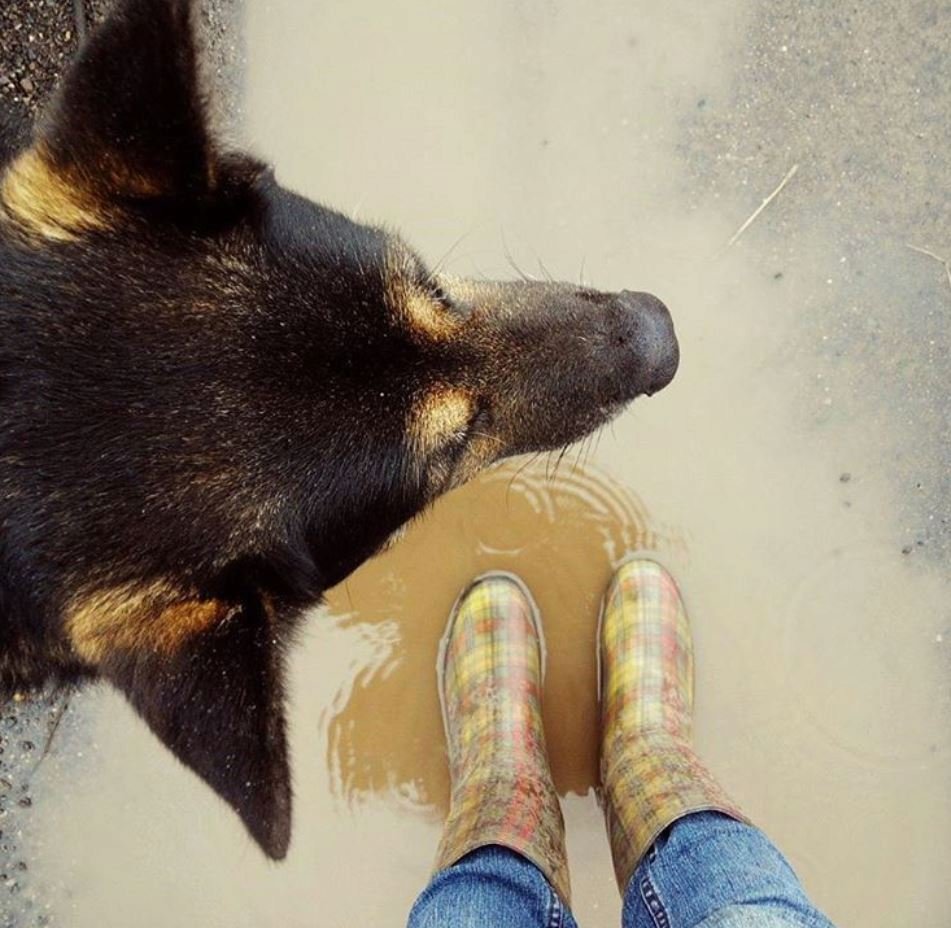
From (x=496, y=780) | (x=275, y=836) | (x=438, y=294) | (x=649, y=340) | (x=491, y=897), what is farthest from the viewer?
(x=496, y=780)

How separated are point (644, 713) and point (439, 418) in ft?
4.70

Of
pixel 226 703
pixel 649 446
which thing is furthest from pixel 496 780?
pixel 226 703

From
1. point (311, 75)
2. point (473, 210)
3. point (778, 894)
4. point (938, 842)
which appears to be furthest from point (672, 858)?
point (311, 75)

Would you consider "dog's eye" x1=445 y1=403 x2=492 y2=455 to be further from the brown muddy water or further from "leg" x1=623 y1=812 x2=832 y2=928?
"leg" x1=623 y1=812 x2=832 y2=928

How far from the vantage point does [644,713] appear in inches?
117

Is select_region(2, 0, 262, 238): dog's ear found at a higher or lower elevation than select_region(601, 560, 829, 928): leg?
higher

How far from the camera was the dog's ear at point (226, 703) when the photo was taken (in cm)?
171

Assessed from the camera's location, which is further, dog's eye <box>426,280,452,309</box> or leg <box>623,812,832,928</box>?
leg <box>623,812,832,928</box>

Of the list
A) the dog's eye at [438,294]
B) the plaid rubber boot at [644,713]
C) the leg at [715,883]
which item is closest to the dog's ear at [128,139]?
the dog's eye at [438,294]

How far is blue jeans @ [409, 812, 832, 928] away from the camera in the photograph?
231 cm

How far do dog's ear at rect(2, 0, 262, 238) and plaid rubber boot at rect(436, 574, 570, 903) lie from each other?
1660 millimetres

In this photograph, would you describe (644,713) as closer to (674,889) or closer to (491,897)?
(674,889)

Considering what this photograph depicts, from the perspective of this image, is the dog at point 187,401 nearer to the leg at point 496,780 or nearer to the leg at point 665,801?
the leg at point 496,780

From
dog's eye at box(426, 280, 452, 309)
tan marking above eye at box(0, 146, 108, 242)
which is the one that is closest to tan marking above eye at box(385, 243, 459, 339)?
dog's eye at box(426, 280, 452, 309)
